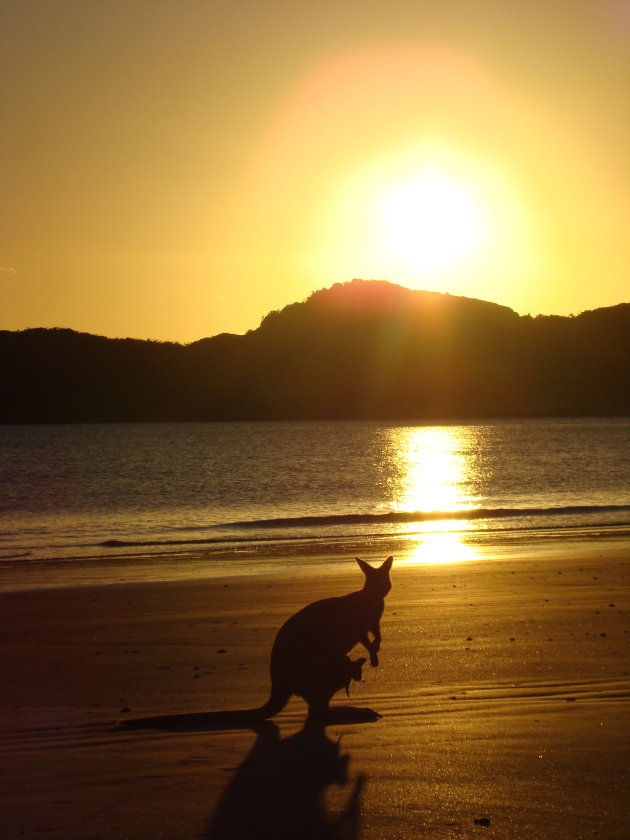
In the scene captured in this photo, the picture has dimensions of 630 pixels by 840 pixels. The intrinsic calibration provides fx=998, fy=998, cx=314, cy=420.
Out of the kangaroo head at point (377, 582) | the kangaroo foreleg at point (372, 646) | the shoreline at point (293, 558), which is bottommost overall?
the shoreline at point (293, 558)

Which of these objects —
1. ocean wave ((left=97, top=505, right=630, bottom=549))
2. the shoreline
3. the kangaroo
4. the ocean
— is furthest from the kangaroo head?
ocean wave ((left=97, top=505, right=630, bottom=549))

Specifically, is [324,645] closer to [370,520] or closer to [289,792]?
[289,792]

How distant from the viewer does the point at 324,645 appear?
627 centimetres

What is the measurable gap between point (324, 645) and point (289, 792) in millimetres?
1010

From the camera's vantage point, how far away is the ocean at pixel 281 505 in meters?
20.6

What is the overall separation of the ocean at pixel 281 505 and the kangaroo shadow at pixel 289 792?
Answer: 34.3 ft

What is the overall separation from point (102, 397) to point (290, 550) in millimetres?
171762

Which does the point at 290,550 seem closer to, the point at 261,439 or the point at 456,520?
the point at 456,520

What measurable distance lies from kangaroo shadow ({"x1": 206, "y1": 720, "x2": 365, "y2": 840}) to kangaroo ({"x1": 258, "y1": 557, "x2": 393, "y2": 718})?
0.29 m

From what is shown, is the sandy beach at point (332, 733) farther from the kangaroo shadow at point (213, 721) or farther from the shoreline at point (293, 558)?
the shoreline at point (293, 558)

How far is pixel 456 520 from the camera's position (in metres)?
28.8

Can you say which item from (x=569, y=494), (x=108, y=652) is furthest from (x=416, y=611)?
(x=569, y=494)

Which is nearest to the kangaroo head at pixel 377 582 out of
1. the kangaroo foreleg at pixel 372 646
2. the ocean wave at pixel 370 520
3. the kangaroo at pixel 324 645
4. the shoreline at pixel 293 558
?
the kangaroo at pixel 324 645

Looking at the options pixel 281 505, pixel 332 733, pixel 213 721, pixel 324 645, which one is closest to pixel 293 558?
pixel 213 721
